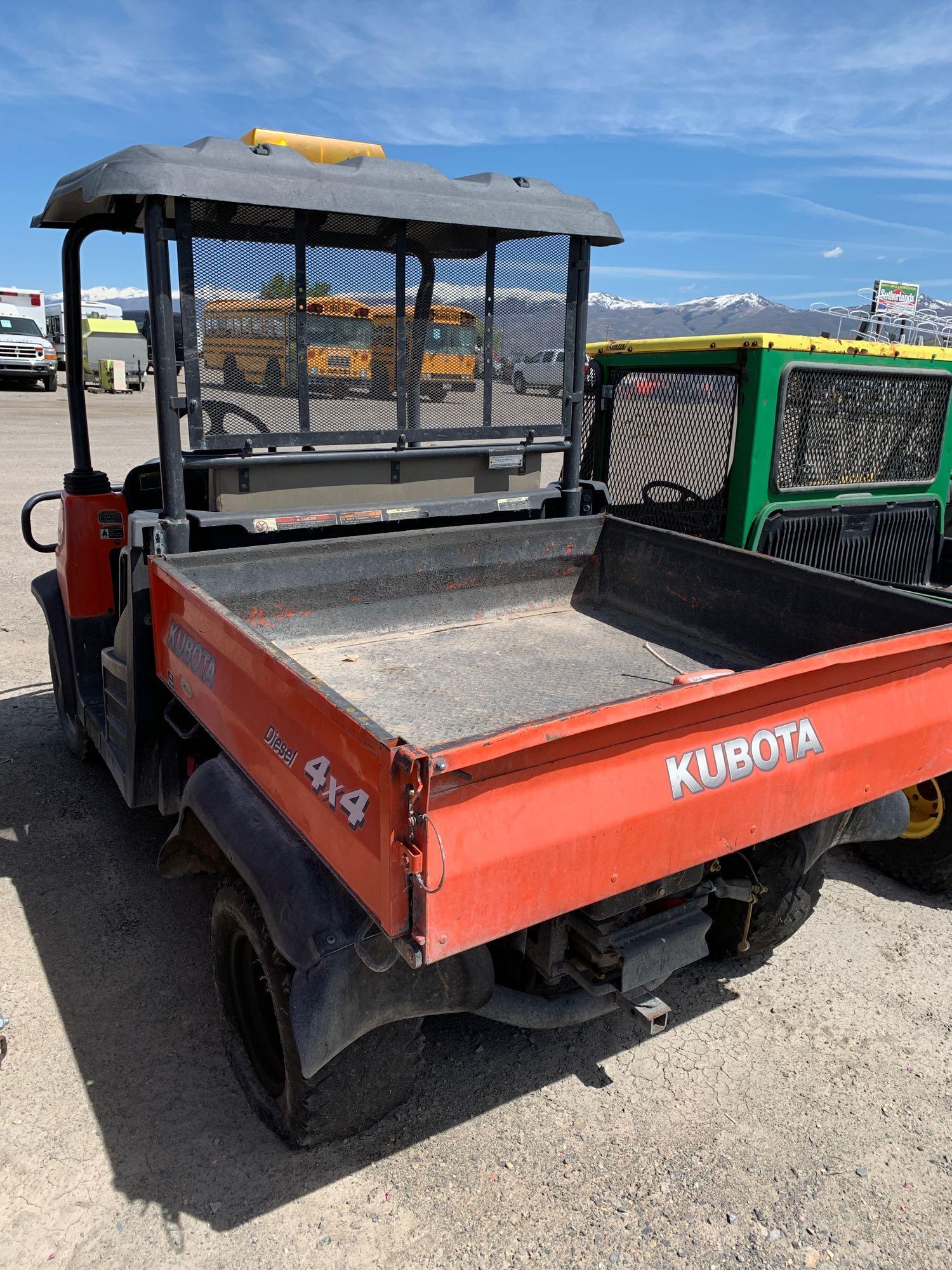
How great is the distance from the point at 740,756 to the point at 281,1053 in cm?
155

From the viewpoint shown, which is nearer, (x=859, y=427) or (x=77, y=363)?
(x=77, y=363)

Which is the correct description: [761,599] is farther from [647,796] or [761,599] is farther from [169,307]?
[169,307]

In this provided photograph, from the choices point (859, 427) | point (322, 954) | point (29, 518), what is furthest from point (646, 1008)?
point (29, 518)

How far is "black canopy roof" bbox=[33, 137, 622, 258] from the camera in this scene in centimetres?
292

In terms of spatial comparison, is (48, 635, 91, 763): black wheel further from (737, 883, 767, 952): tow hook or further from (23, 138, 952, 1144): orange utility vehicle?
(737, 883, 767, 952): tow hook

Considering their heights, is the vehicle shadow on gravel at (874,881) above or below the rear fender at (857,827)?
below

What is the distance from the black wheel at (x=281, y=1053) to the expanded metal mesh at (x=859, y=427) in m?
3.14

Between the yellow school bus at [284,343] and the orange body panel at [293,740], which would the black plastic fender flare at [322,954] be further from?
the yellow school bus at [284,343]

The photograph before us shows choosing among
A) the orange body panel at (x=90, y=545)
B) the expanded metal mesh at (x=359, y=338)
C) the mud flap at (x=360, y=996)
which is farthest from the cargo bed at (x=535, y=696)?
the orange body panel at (x=90, y=545)

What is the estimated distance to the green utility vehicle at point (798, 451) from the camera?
4.37 meters

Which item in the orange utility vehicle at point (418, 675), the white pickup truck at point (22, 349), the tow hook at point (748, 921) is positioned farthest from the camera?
the white pickup truck at point (22, 349)

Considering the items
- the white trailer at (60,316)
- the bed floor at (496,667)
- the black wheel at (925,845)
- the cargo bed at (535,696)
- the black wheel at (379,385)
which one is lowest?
the black wheel at (925,845)

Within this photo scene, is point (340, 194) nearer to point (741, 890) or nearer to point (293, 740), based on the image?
point (293, 740)

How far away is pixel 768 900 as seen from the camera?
3260 mm
